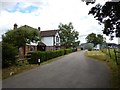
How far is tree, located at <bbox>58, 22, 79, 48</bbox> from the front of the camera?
89500 millimetres

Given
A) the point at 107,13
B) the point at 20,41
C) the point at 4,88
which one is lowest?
the point at 4,88

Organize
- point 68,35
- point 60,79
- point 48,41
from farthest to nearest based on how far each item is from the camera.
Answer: point 68,35 < point 48,41 < point 60,79

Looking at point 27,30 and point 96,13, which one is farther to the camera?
point 27,30

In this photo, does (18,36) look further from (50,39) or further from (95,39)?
(95,39)

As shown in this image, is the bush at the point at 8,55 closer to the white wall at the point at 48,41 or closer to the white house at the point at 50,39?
the white house at the point at 50,39

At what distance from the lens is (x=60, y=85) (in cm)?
1376

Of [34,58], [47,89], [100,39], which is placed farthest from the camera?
[100,39]

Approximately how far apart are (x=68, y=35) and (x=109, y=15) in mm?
69879

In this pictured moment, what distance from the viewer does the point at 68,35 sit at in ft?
302

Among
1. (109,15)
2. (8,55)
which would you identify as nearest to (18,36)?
(8,55)

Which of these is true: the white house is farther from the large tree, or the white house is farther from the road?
the road

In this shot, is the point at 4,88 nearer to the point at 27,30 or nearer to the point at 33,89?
the point at 33,89

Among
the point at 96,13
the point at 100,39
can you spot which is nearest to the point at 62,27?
the point at 100,39

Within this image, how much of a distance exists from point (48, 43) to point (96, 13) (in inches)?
1864
